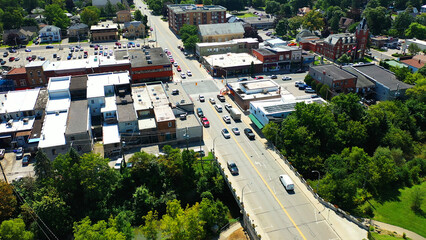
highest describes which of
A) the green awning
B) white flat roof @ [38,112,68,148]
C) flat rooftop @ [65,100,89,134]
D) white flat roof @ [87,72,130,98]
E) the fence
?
white flat roof @ [87,72,130,98]

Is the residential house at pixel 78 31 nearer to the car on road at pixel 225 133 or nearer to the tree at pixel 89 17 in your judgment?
the tree at pixel 89 17

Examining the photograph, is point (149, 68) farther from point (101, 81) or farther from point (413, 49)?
point (413, 49)

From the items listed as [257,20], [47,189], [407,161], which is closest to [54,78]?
[47,189]

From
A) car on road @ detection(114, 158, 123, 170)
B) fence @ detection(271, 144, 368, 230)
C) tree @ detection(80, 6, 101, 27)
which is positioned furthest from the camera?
tree @ detection(80, 6, 101, 27)

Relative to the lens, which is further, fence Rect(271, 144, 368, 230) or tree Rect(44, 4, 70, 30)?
tree Rect(44, 4, 70, 30)

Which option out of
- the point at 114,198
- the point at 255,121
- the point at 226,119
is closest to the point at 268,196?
the point at 255,121

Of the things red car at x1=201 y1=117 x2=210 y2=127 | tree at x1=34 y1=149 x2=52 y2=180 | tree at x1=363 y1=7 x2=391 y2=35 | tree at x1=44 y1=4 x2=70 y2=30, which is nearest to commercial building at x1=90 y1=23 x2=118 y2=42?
tree at x1=44 y1=4 x2=70 y2=30

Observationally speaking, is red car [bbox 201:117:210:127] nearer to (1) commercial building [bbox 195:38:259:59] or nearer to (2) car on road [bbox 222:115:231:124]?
(2) car on road [bbox 222:115:231:124]

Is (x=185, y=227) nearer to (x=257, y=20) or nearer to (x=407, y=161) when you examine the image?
(x=407, y=161)
